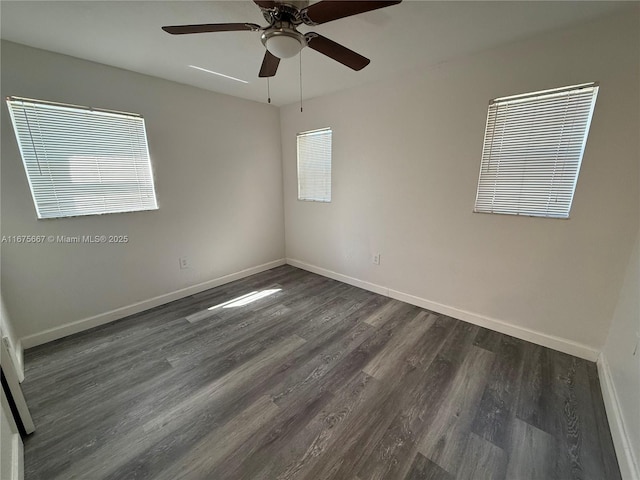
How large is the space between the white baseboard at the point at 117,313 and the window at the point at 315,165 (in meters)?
1.45

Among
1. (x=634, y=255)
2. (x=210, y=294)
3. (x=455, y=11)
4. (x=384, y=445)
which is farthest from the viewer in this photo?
(x=210, y=294)

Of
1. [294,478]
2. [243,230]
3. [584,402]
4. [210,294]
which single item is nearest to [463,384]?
[584,402]

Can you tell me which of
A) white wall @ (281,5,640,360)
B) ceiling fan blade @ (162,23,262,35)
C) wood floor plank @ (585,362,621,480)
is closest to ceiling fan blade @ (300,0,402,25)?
ceiling fan blade @ (162,23,262,35)

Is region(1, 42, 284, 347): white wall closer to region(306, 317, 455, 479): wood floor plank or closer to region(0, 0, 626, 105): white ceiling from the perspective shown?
region(0, 0, 626, 105): white ceiling

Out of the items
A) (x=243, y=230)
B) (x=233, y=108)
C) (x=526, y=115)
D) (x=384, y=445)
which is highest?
(x=233, y=108)

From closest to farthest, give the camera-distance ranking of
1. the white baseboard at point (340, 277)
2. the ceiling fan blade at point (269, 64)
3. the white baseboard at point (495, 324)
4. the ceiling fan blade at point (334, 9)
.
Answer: the ceiling fan blade at point (334, 9) → the ceiling fan blade at point (269, 64) → the white baseboard at point (495, 324) → the white baseboard at point (340, 277)

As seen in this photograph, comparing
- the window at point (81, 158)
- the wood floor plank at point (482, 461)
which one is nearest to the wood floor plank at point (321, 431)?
the wood floor plank at point (482, 461)

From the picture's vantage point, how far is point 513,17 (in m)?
1.65

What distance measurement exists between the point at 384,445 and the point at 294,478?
495 mm

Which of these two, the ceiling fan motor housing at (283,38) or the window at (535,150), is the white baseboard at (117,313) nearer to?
the ceiling fan motor housing at (283,38)

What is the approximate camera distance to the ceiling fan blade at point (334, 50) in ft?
4.71

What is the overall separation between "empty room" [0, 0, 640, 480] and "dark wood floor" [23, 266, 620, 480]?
15 mm

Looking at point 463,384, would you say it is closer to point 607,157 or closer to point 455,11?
point 607,157

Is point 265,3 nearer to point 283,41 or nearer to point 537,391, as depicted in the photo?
point 283,41
